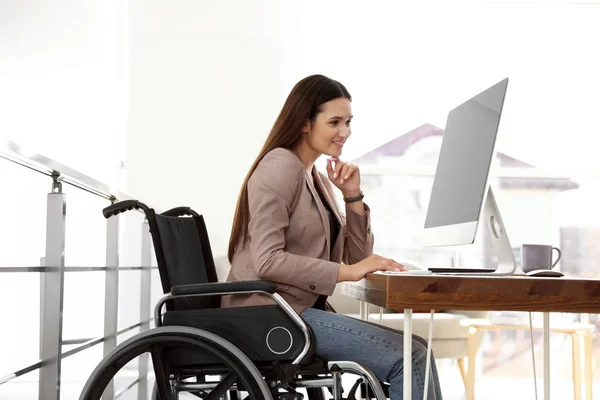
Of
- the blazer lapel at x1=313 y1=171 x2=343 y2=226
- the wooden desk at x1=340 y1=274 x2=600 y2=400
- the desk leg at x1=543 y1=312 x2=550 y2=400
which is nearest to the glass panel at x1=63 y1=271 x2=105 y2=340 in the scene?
the blazer lapel at x1=313 y1=171 x2=343 y2=226

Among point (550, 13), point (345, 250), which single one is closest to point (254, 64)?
point (550, 13)

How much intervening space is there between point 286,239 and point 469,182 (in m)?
Answer: 0.45

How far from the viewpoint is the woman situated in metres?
1.67

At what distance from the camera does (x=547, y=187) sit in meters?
5.57

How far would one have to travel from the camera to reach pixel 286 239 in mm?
1841

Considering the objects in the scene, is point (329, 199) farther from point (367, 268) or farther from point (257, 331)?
point (257, 331)

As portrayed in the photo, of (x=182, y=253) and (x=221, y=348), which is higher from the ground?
(x=182, y=253)

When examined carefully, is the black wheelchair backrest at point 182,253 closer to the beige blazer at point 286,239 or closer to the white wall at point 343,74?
the beige blazer at point 286,239

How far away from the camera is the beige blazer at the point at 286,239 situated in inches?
68.0

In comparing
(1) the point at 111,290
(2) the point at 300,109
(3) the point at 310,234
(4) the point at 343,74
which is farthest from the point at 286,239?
(4) the point at 343,74

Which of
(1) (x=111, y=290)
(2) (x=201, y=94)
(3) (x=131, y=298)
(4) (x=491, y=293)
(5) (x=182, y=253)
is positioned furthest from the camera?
(2) (x=201, y=94)

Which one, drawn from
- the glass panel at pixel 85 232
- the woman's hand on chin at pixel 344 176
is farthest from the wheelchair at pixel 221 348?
the glass panel at pixel 85 232

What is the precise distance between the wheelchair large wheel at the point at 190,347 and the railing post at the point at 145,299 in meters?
1.91

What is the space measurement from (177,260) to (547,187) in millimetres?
4347
